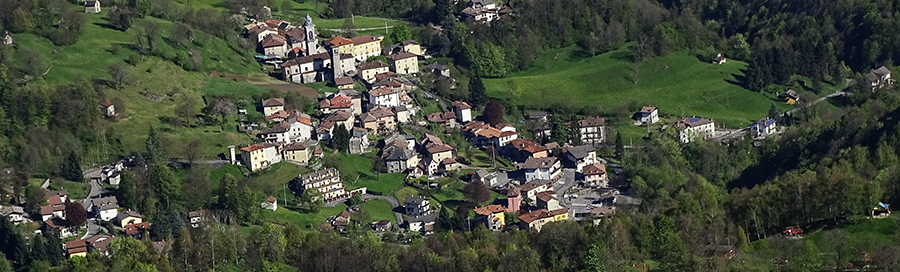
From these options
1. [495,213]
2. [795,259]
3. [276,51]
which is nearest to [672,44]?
[276,51]

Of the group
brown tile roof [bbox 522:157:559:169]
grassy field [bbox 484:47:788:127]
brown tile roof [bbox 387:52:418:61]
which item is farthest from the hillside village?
grassy field [bbox 484:47:788:127]

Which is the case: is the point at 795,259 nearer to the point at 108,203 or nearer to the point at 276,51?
the point at 108,203

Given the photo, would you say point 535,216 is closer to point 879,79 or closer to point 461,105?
point 461,105

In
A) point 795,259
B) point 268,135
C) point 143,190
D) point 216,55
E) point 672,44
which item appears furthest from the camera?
point 672,44

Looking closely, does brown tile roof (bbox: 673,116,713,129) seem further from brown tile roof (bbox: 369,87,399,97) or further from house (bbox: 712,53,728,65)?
brown tile roof (bbox: 369,87,399,97)

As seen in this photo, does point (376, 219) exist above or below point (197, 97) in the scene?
below

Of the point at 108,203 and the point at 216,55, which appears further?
the point at 216,55

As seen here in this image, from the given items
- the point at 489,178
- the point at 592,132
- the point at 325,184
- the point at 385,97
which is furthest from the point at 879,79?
the point at 325,184
